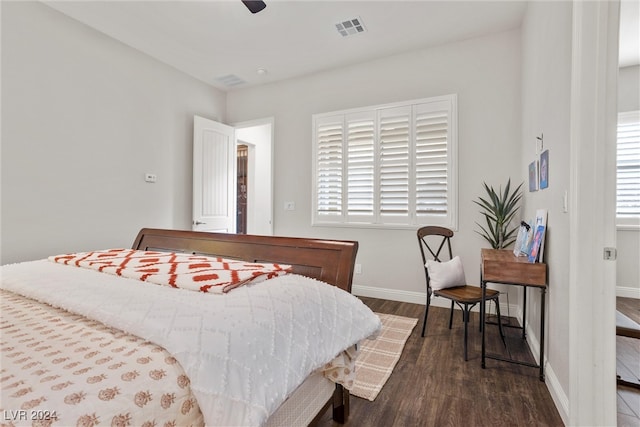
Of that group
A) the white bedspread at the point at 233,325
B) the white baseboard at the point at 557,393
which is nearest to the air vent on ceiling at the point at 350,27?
the white bedspread at the point at 233,325

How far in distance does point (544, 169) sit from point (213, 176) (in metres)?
3.84

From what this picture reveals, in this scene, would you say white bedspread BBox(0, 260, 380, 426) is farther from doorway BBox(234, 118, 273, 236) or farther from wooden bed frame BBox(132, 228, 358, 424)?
doorway BBox(234, 118, 273, 236)

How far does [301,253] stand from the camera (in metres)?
1.68

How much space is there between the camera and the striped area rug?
1913 mm

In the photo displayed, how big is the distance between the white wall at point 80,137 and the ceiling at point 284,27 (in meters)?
0.29

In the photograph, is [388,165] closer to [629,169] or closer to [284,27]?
[284,27]

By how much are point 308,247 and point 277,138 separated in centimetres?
314

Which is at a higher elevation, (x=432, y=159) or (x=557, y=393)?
(x=432, y=159)

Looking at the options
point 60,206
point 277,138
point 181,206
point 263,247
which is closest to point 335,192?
point 277,138

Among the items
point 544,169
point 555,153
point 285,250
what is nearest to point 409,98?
point 544,169

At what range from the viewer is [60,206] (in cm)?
296

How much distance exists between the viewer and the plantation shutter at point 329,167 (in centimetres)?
405

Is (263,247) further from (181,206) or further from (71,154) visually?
(181,206)

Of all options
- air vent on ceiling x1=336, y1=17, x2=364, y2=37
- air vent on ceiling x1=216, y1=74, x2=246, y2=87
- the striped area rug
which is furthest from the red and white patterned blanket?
air vent on ceiling x1=216, y1=74, x2=246, y2=87
